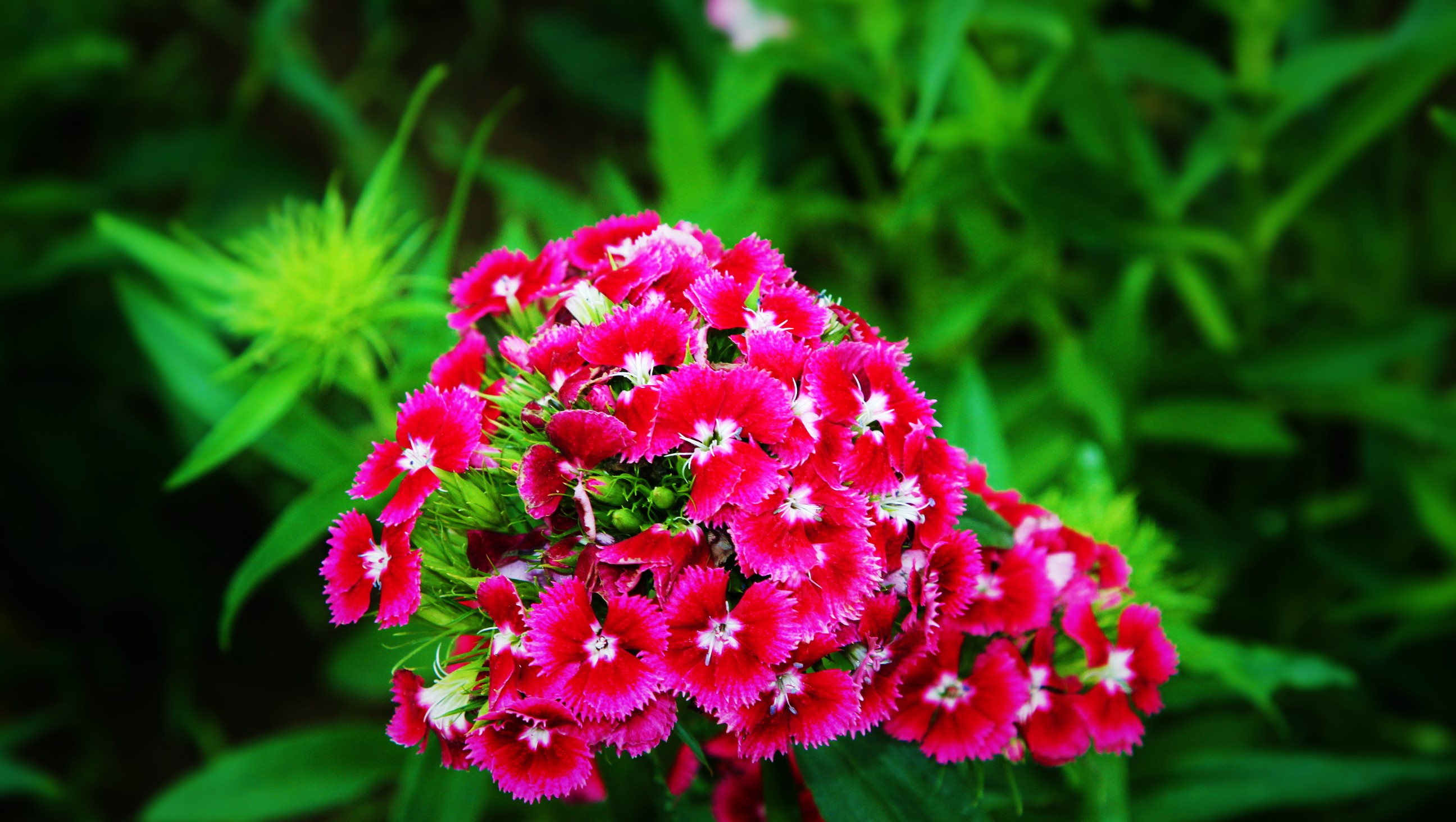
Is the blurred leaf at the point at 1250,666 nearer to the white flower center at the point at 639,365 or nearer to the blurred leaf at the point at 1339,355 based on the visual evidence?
the blurred leaf at the point at 1339,355

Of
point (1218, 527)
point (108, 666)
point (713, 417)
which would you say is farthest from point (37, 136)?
point (1218, 527)

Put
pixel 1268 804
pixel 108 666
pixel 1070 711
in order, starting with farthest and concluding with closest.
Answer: pixel 108 666 < pixel 1268 804 < pixel 1070 711

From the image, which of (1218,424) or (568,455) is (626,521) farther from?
(1218,424)

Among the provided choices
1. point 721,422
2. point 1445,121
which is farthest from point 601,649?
point 1445,121

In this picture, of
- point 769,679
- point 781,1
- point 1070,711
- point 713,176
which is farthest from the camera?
point 713,176

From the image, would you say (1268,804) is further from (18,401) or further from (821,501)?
(18,401)

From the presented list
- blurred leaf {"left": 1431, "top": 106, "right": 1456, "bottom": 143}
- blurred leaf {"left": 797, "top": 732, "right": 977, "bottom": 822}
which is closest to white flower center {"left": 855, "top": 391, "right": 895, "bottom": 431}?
blurred leaf {"left": 797, "top": 732, "right": 977, "bottom": 822}

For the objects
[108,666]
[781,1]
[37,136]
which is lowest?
[108,666]
